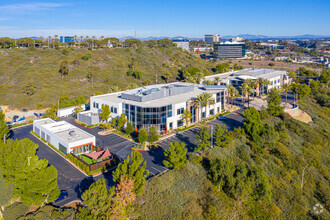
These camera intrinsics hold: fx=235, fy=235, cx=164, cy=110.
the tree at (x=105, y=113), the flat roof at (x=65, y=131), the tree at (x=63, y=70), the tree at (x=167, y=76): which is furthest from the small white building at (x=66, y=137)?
the tree at (x=167, y=76)

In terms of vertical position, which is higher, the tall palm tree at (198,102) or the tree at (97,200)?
the tall palm tree at (198,102)

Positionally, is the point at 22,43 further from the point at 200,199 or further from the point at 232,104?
the point at 200,199

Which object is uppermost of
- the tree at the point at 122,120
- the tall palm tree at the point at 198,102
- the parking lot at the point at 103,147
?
the tall palm tree at the point at 198,102

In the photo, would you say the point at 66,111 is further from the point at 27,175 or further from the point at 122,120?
the point at 27,175

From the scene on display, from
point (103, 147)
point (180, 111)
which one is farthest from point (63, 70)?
point (103, 147)

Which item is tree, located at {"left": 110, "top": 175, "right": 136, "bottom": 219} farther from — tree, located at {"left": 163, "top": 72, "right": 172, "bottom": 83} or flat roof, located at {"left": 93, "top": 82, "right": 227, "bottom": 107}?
tree, located at {"left": 163, "top": 72, "right": 172, "bottom": 83}

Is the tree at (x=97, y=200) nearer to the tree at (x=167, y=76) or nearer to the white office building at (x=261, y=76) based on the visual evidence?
the white office building at (x=261, y=76)

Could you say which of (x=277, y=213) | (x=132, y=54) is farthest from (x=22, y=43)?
(x=277, y=213)
